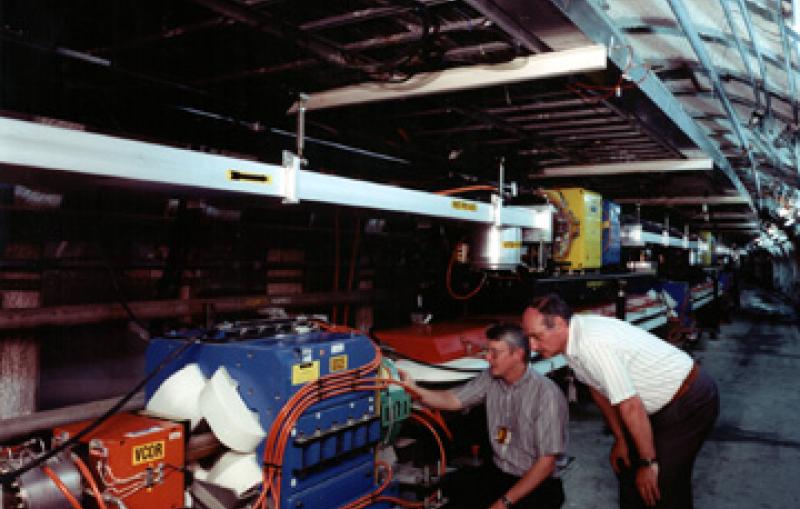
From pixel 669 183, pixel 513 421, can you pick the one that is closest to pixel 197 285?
pixel 513 421

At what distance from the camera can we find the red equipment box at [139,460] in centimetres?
178

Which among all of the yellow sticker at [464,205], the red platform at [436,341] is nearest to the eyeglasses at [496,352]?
the red platform at [436,341]

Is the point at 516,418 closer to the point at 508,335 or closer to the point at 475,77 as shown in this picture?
the point at 508,335

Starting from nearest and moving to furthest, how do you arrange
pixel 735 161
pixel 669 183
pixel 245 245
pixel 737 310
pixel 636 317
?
pixel 245 245, pixel 669 183, pixel 636 317, pixel 735 161, pixel 737 310

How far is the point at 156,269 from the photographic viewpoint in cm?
331

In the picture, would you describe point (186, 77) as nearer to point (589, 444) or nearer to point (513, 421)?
point (513, 421)

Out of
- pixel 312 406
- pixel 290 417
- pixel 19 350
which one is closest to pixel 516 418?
pixel 312 406

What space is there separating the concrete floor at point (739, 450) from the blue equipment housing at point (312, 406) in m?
2.46

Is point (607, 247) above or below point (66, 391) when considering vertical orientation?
above

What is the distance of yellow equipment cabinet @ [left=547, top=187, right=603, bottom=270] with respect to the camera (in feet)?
17.5

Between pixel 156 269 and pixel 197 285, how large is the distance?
0.97 ft

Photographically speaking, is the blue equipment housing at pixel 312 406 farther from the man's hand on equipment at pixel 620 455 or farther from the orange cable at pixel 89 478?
the man's hand on equipment at pixel 620 455

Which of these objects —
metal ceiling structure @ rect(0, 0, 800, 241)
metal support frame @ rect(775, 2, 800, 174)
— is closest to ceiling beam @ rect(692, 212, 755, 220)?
metal support frame @ rect(775, 2, 800, 174)

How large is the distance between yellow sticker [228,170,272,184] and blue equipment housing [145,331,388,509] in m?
0.58
